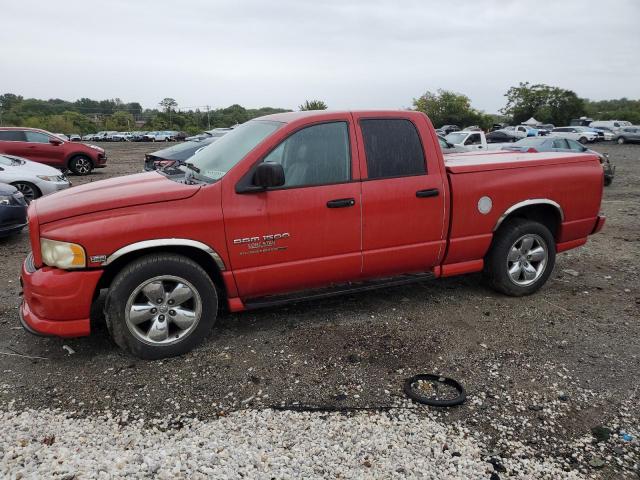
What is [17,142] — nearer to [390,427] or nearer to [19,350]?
[19,350]

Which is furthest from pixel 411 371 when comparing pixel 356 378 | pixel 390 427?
pixel 390 427

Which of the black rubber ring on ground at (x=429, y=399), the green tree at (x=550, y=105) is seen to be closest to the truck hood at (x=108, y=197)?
the black rubber ring on ground at (x=429, y=399)

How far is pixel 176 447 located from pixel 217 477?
0.37 m

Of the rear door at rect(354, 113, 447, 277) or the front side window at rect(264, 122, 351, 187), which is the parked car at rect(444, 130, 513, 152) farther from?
the front side window at rect(264, 122, 351, 187)

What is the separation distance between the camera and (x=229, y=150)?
167 inches

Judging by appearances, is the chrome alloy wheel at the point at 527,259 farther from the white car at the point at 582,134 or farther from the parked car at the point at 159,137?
the parked car at the point at 159,137

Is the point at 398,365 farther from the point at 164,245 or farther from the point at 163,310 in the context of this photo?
the point at 164,245

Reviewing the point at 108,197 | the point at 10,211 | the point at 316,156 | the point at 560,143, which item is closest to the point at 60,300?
the point at 108,197

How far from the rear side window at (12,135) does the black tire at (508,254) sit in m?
15.4

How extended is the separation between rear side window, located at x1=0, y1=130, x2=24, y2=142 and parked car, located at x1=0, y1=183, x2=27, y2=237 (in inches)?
363

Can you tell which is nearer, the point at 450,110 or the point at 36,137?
the point at 36,137

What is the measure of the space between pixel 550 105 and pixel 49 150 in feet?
225

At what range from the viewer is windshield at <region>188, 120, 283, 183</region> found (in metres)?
3.99

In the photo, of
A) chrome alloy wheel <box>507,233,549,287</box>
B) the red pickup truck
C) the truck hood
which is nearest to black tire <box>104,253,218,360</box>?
the red pickup truck
